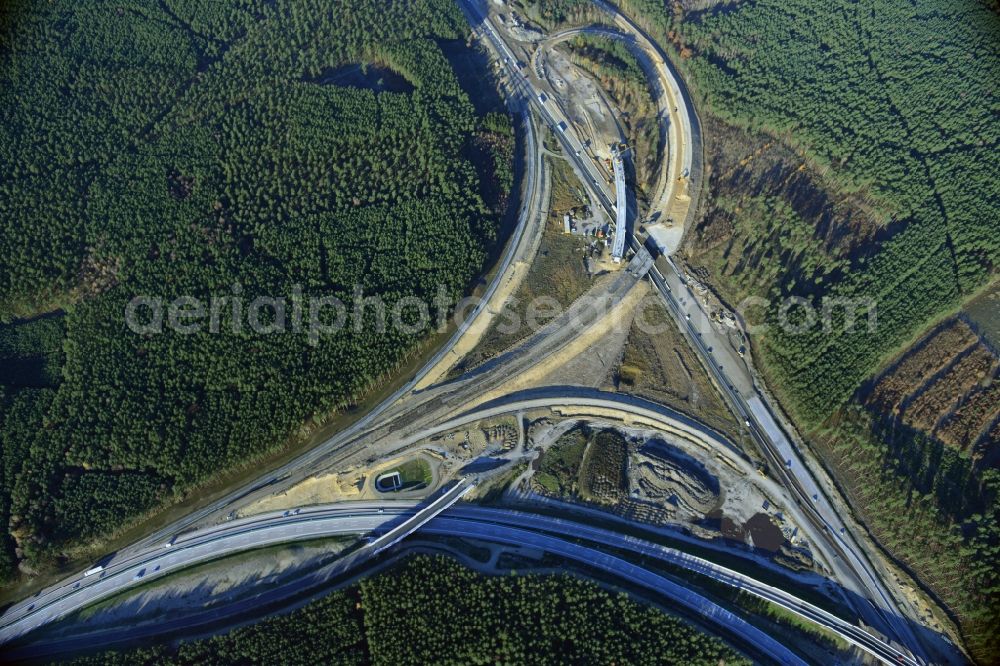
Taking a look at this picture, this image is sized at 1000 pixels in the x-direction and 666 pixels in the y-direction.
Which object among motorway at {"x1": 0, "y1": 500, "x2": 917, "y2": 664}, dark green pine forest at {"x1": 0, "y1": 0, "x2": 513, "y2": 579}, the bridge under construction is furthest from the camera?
the bridge under construction

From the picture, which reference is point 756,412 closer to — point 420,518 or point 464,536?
point 464,536

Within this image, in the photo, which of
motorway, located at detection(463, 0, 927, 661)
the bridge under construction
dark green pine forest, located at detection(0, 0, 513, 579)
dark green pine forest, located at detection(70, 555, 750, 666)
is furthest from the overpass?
the bridge under construction

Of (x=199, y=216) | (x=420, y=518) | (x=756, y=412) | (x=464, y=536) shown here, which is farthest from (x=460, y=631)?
(x=199, y=216)

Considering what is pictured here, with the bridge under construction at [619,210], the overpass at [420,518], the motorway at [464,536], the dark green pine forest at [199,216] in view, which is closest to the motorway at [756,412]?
the bridge under construction at [619,210]

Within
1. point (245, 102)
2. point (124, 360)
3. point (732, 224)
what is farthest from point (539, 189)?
point (124, 360)

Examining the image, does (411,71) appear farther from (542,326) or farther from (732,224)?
(732,224)

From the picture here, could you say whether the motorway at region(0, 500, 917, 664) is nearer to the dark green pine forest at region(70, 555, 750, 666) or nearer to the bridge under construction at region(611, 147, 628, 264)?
the dark green pine forest at region(70, 555, 750, 666)

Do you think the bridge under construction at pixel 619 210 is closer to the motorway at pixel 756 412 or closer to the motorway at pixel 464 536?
the motorway at pixel 756 412
